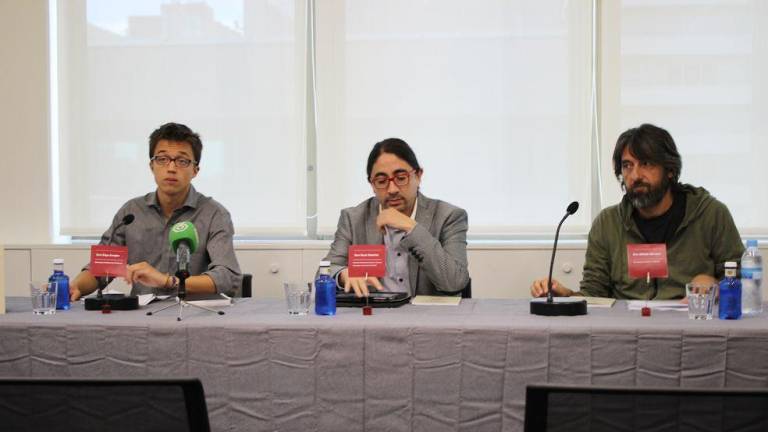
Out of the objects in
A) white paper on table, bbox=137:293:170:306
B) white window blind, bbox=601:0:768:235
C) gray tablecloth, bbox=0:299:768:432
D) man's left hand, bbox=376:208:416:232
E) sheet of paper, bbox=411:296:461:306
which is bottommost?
gray tablecloth, bbox=0:299:768:432

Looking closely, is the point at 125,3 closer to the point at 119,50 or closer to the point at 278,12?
the point at 119,50

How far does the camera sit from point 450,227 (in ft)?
10.4

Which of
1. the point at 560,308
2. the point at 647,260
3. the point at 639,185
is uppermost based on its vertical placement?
the point at 639,185

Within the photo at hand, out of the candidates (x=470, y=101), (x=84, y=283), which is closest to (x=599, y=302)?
(x=84, y=283)

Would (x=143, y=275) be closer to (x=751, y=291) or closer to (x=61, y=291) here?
(x=61, y=291)

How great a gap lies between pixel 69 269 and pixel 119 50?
1189 millimetres

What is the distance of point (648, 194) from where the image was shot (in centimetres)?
302

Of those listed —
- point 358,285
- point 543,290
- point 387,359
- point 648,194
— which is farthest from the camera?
point 648,194

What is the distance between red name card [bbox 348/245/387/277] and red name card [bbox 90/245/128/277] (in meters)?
0.73

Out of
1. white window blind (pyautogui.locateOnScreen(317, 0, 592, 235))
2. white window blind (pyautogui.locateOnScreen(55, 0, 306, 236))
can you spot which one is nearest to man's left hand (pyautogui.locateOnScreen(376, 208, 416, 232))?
white window blind (pyautogui.locateOnScreen(317, 0, 592, 235))

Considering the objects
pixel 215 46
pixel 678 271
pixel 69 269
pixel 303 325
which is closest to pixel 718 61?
pixel 678 271

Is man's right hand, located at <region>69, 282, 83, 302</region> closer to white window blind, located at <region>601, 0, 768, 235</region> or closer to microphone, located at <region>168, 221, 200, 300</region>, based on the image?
microphone, located at <region>168, 221, 200, 300</region>

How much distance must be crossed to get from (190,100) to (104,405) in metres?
3.47

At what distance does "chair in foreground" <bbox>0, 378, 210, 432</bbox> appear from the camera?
1224mm
